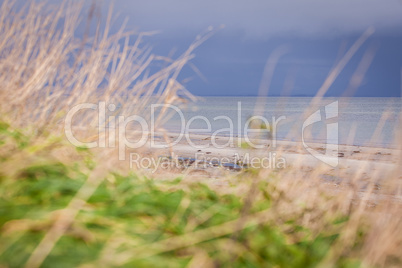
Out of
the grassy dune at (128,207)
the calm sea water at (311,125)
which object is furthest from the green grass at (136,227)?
the calm sea water at (311,125)

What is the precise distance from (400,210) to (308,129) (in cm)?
79

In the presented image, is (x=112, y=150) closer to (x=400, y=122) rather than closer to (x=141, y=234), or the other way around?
(x=141, y=234)

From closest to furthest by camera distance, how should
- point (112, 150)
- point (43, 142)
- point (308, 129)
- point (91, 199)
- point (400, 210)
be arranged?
point (91, 199) → point (400, 210) → point (43, 142) → point (112, 150) → point (308, 129)

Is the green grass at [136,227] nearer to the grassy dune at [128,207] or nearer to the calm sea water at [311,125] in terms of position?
the grassy dune at [128,207]

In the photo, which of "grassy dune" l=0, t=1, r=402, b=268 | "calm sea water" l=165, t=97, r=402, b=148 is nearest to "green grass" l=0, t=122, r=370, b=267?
"grassy dune" l=0, t=1, r=402, b=268

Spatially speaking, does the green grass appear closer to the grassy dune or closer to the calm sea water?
the grassy dune

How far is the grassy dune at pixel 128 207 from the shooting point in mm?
1291

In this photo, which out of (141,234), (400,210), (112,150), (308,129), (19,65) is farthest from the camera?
(19,65)

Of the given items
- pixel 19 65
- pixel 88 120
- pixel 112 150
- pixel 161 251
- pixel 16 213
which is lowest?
pixel 161 251

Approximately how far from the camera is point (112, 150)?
7.16 feet

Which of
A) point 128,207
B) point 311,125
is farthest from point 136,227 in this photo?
point 311,125

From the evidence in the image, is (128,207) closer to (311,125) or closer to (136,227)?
(136,227)

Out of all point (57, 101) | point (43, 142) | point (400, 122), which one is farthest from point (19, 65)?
point (400, 122)

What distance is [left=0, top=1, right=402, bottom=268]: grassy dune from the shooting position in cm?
129
